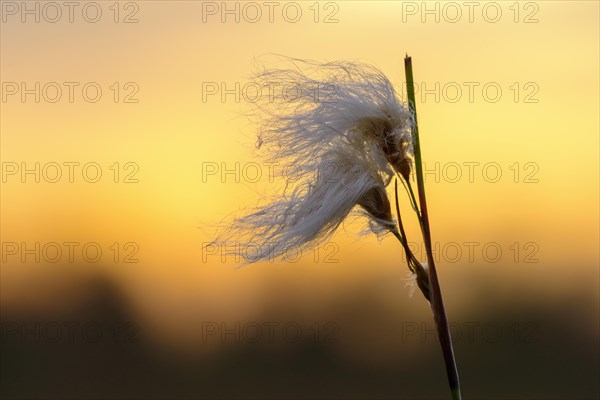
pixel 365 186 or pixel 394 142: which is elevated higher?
pixel 394 142

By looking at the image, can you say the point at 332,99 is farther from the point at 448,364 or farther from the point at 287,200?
the point at 448,364

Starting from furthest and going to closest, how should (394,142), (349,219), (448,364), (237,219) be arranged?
1. (237,219)
2. (349,219)
3. (394,142)
4. (448,364)

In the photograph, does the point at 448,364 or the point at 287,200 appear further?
the point at 287,200

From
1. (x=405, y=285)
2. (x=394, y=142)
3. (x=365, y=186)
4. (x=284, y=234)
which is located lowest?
(x=405, y=285)

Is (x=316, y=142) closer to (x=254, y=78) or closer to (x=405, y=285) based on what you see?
(x=254, y=78)

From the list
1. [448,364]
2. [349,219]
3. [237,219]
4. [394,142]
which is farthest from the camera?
[237,219]

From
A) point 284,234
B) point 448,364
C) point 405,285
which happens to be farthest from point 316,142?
point 448,364
